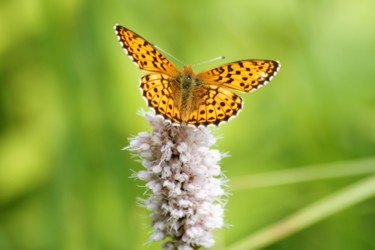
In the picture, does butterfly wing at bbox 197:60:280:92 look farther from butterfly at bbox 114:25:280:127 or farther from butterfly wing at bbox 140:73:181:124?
butterfly wing at bbox 140:73:181:124

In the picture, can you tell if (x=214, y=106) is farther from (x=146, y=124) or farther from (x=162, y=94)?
(x=146, y=124)

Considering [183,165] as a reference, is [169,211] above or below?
below

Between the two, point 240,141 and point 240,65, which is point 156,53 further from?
point 240,141

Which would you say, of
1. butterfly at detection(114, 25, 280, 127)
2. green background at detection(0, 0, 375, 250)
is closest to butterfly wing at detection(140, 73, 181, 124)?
butterfly at detection(114, 25, 280, 127)

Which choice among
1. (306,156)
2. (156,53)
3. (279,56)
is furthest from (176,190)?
(279,56)

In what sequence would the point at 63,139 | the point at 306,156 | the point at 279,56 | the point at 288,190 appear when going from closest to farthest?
the point at 63,139 → the point at 306,156 → the point at 288,190 → the point at 279,56

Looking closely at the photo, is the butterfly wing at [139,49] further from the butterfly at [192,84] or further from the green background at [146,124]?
the green background at [146,124]
